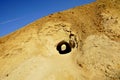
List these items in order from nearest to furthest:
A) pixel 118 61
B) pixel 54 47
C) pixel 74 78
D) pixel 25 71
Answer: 1. pixel 118 61
2. pixel 74 78
3. pixel 25 71
4. pixel 54 47

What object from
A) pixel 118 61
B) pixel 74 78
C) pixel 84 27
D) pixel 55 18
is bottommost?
pixel 74 78

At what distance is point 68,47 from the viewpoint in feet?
54.6

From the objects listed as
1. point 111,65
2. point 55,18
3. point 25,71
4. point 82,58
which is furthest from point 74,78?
point 55,18

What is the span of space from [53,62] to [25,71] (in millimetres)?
2068

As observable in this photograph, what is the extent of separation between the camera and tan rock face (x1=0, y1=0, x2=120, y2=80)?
44.4ft

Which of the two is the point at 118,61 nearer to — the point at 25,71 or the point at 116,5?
the point at 116,5

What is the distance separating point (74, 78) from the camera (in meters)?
13.8

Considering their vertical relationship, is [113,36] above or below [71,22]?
below

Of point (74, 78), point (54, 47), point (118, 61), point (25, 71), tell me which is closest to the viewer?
point (118, 61)

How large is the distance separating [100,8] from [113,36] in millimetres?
2869

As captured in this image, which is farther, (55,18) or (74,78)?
(55,18)

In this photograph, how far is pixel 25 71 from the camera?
15.0 m

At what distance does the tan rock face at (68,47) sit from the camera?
44.4ft

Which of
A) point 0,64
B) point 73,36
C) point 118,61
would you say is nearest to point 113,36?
point 118,61
